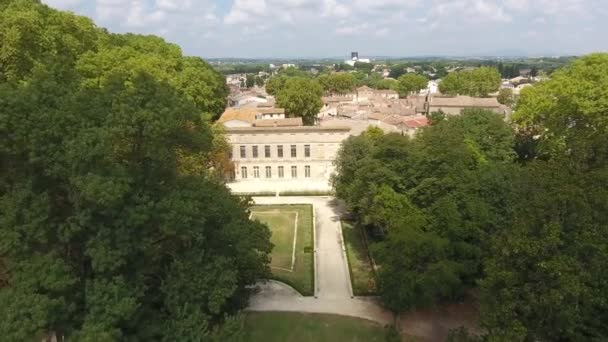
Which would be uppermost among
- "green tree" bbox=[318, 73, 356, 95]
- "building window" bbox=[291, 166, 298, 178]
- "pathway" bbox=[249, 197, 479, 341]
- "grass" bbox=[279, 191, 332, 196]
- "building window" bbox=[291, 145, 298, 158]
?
"green tree" bbox=[318, 73, 356, 95]

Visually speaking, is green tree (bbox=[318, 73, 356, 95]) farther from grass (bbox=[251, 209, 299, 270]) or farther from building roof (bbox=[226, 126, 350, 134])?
grass (bbox=[251, 209, 299, 270])

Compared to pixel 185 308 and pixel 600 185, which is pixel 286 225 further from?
pixel 600 185

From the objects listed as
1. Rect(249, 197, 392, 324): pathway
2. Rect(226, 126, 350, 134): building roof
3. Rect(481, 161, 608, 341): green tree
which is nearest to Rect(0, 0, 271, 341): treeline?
Rect(249, 197, 392, 324): pathway

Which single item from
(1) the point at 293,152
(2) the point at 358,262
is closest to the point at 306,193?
(1) the point at 293,152

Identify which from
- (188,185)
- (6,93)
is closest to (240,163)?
(188,185)

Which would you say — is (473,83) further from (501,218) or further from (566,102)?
(501,218)
